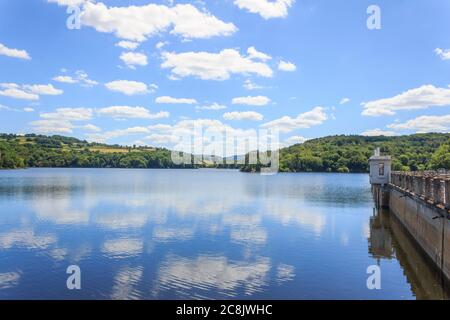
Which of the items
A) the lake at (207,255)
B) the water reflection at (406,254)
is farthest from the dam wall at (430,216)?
the lake at (207,255)

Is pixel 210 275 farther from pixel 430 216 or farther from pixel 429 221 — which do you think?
pixel 429 221

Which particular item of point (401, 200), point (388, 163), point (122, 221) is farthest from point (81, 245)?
point (388, 163)

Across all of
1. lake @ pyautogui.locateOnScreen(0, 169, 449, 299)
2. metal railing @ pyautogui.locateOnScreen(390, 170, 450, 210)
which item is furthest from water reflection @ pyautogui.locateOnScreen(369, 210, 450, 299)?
metal railing @ pyautogui.locateOnScreen(390, 170, 450, 210)

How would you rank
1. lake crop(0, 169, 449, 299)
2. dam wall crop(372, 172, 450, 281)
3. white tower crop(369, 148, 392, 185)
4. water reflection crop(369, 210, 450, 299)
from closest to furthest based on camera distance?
dam wall crop(372, 172, 450, 281) < water reflection crop(369, 210, 450, 299) < lake crop(0, 169, 449, 299) < white tower crop(369, 148, 392, 185)

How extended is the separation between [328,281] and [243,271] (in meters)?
4.16

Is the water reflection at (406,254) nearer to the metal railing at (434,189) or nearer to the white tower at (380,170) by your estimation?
the metal railing at (434,189)

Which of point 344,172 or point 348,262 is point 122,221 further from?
point 344,172

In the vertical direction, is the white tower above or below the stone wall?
above

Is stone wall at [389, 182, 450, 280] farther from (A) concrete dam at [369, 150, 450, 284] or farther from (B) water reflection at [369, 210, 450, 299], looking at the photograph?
(B) water reflection at [369, 210, 450, 299]

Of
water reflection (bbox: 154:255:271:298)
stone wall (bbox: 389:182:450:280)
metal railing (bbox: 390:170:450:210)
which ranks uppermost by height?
metal railing (bbox: 390:170:450:210)

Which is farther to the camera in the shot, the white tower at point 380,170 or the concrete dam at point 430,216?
the white tower at point 380,170

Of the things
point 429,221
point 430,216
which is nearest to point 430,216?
point 430,216

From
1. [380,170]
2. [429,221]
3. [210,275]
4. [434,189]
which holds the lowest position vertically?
[210,275]

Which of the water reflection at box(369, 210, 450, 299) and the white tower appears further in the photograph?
the white tower
